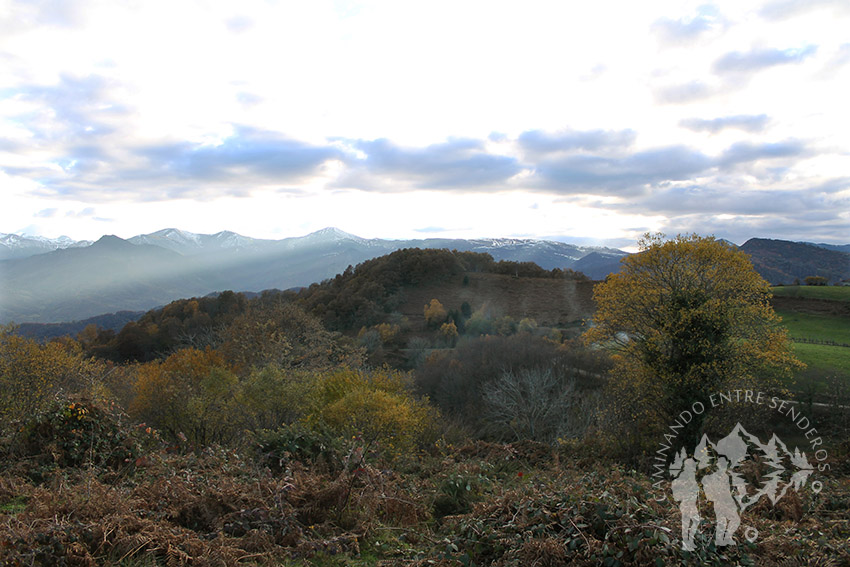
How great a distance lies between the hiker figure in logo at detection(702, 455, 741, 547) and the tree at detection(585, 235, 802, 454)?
22.6 feet

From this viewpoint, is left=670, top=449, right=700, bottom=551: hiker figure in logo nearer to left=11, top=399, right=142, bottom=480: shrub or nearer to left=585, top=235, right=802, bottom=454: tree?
left=585, top=235, right=802, bottom=454: tree

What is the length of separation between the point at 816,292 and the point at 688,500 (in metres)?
57.3

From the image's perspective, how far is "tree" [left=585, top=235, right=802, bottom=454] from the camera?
1450 cm

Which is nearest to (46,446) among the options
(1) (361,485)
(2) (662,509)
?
(1) (361,485)

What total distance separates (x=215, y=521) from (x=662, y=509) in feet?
16.9

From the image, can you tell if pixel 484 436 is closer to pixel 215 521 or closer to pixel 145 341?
pixel 215 521

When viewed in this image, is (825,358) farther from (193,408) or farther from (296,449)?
(193,408)

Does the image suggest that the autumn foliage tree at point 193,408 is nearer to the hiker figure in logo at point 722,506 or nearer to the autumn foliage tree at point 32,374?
the autumn foliage tree at point 32,374

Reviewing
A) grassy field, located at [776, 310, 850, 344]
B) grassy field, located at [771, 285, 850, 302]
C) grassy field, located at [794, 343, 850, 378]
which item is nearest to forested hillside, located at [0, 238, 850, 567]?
grassy field, located at [794, 343, 850, 378]

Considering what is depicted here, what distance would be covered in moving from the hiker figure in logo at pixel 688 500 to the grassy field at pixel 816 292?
52913mm

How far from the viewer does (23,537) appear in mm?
4324

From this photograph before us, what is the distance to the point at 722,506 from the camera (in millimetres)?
5621

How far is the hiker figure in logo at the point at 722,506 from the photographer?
4.75 meters

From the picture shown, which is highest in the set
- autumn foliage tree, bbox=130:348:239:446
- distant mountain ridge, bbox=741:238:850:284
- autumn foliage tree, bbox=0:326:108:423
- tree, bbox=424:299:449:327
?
distant mountain ridge, bbox=741:238:850:284
